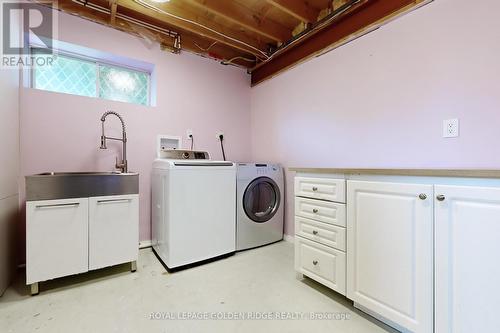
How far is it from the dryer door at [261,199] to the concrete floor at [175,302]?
1.81 feet

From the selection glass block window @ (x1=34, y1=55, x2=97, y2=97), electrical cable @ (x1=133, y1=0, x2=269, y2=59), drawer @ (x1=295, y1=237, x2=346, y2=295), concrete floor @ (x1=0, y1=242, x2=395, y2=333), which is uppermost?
electrical cable @ (x1=133, y1=0, x2=269, y2=59)

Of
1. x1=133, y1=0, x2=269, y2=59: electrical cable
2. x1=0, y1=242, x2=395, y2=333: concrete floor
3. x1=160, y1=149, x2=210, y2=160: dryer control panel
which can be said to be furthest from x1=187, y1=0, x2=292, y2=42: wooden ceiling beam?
x1=0, y1=242, x2=395, y2=333: concrete floor

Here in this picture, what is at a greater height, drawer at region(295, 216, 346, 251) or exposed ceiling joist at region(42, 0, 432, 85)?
exposed ceiling joist at region(42, 0, 432, 85)

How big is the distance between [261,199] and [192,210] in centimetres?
86

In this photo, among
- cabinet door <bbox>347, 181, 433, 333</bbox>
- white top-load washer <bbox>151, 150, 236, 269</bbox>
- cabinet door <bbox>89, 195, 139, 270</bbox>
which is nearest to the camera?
cabinet door <bbox>347, 181, 433, 333</bbox>

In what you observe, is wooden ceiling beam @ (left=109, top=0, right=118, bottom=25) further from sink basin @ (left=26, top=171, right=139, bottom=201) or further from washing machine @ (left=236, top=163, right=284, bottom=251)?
washing machine @ (left=236, top=163, right=284, bottom=251)

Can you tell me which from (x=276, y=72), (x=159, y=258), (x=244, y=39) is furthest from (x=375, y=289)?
(x=244, y=39)

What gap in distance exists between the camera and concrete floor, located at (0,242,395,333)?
3.85ft

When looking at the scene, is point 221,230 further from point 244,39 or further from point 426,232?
point 244,39

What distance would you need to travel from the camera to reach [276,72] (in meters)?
2.70

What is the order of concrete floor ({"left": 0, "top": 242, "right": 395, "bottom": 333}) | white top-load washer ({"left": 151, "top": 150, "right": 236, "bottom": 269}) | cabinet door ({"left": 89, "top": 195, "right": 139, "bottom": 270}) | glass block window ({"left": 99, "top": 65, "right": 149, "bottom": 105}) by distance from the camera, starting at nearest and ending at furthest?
1. concrete floor ({"left": 0, "top": 242, "right": 395, "bottom": 333})
2. cabinet door ({"left": 89, "top": 195, "right": 139, "bottom": 270})
3. white top-load washer ({"left": 151, "top": 150, "right": 236, "bottom": 269})
4. glass block window ({"left": 99, "top": 65, "right": 149, "bottom": 105})

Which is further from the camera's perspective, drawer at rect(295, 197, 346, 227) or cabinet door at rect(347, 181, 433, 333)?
drawer at rect(295, 197, 346, 227)

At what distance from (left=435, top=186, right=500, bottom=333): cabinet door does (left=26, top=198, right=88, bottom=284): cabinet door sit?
207 cm

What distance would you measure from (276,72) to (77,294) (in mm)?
2772
